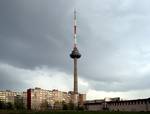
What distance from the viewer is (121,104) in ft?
591

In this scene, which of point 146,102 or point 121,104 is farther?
point 121,104

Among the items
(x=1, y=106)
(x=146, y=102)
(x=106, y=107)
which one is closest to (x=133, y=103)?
(x=146, y=102)

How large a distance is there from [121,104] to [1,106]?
61.1 metres

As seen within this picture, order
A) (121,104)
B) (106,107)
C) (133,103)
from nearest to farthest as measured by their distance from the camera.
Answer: (133,103), (121,104), (106,107)

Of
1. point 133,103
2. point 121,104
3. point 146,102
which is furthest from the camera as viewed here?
point 121,104

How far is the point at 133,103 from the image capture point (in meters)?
167

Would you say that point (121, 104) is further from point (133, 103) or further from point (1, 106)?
point (1, 106)

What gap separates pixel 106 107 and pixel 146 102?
41.3 metres

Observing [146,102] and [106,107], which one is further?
[106,107]

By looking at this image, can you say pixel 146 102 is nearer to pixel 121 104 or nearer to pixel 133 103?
pixel 133 103

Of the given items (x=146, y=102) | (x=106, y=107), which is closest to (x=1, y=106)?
(x=106, y=107)

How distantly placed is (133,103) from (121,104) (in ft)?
46.0

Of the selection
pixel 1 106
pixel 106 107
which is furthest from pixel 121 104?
pixel 1 106

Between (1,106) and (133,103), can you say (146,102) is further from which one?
(1,106)
